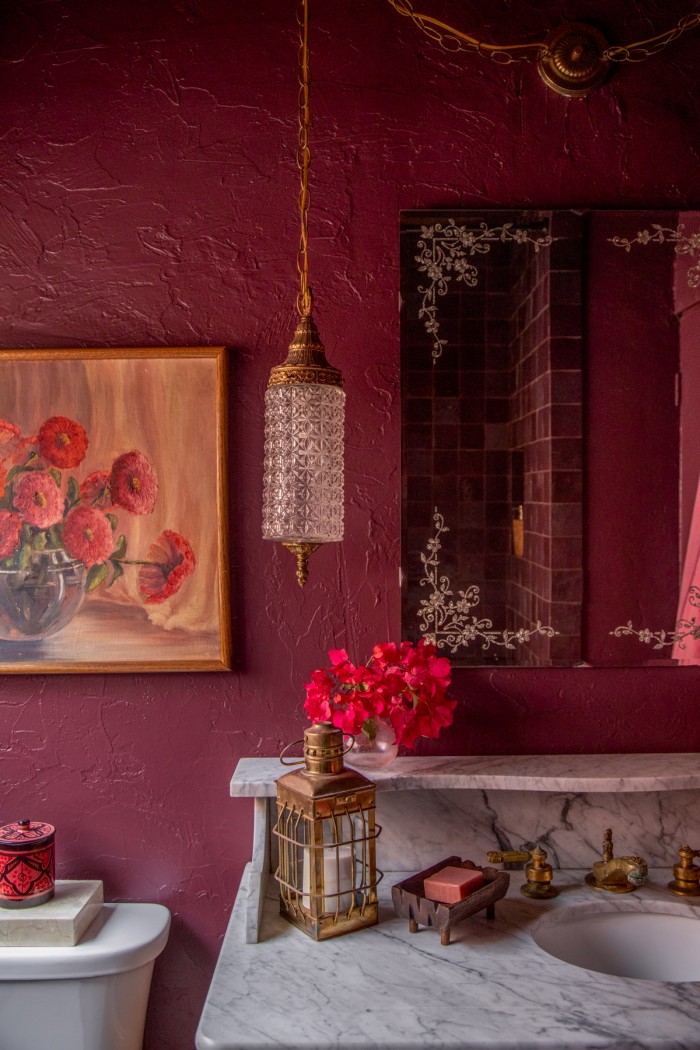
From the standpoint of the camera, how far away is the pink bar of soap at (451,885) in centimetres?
117

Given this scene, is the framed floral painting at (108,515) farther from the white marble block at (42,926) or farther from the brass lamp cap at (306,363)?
the white marble block at (42,926)

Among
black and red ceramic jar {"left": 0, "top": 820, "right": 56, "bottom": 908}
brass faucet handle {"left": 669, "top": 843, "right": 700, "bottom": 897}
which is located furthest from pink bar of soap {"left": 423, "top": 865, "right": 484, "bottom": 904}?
black and red ceramic jar {"left": 0, "top": 820, "right": 56, "bottom": 908}

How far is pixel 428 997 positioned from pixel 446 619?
23.8 inches

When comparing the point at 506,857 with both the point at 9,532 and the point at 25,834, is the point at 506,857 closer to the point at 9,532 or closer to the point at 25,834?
the point at 25,834

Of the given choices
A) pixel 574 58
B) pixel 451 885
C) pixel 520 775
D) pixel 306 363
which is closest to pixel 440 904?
pixel 451 885

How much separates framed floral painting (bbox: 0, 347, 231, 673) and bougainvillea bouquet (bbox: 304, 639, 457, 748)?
227 millimetres

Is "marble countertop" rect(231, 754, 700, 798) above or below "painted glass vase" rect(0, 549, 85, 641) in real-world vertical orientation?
below

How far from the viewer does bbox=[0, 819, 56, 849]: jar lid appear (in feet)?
4.22

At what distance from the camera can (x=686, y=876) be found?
1.32m

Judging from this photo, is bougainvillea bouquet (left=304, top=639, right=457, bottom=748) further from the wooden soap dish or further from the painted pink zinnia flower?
the painted pink zinnia flower

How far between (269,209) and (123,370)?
0.40m

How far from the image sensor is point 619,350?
56.9 inches

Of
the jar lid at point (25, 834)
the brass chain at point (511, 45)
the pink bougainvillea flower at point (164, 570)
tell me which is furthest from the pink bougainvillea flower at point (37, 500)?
the brass chain at point (511, 45)

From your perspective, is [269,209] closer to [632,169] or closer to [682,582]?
[632,169]
